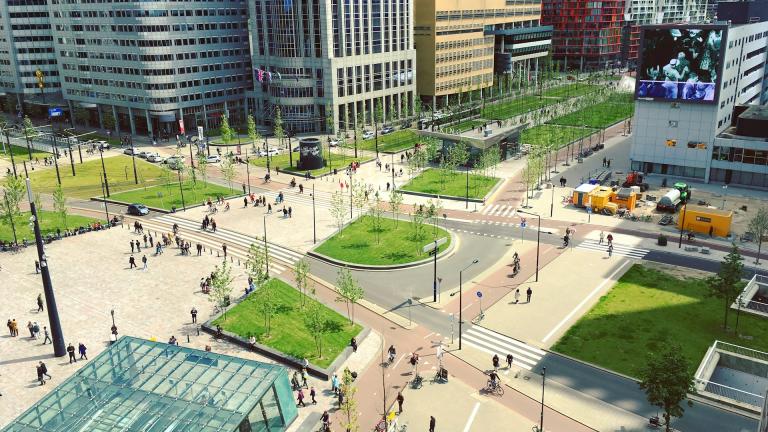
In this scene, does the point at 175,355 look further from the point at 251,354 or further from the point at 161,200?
the point at 161,200

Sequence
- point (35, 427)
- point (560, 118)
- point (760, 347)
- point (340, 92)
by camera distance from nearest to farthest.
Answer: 1. point (35, 427)
2. point (760, 347)
3. point (340, 92)
4. point (560, 118)

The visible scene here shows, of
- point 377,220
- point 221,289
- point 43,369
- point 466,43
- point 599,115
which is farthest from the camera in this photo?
point 466,43

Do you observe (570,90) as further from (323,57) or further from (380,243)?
(380,243)

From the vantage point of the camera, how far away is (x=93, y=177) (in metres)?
98.0

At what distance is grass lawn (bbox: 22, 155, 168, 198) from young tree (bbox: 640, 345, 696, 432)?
78.5 metres

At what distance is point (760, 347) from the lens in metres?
45.5

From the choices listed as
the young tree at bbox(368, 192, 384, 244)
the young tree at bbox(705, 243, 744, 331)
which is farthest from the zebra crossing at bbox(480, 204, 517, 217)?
the young tree at bbox(705, 243, 744, 331)

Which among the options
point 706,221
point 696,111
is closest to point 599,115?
point 696,111

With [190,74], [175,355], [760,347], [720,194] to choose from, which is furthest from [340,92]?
[175,355]

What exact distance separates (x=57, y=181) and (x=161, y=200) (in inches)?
898

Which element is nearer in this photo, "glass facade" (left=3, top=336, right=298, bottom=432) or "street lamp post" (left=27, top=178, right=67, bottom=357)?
"glass facade" (left=3, top=336, right=298, bottom=432)

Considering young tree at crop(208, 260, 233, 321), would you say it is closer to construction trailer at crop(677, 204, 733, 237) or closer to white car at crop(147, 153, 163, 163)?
construction trailer at crop(677, 204, 733, 237)

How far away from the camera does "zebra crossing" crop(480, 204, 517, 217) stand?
253 feet

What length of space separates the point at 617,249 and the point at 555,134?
51499 millimetres
